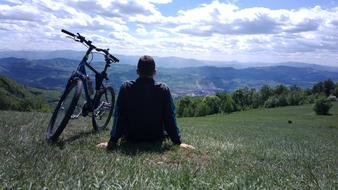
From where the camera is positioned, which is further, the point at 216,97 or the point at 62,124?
the point at 216,97

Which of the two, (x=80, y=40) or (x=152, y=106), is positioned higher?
(x=80, y=40)

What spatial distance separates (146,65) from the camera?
306 inches

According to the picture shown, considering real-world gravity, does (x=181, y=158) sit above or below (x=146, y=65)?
below

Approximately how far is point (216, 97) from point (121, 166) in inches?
4411

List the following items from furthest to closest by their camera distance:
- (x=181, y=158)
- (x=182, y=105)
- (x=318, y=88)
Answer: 1. (x=318, y=88)
2. (x=182, y=105)
3. (x=181, y=158)

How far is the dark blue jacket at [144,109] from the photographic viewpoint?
7.87m

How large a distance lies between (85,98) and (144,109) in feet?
8.93

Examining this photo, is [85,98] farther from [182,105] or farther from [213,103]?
[182,105]

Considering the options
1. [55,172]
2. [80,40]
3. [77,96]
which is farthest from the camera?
[80,40]

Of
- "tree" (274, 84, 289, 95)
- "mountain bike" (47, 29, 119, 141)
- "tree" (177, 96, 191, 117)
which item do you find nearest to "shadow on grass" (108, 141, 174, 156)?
"mountain bike" (47, 29, 119, 141)

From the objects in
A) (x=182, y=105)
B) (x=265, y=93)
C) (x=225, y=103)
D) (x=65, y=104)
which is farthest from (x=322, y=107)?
(x=65, y=104)

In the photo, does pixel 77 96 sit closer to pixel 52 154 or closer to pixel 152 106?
pixel 152 106

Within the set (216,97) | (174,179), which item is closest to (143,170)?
(174,179)

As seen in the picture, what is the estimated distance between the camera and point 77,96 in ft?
27.6
